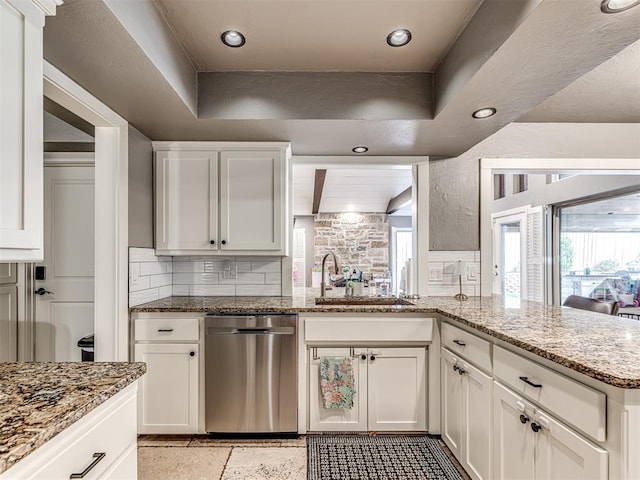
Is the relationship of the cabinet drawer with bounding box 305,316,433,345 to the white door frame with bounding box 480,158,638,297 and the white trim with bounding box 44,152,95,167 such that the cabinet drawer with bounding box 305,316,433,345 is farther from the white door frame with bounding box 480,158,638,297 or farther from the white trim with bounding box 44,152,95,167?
the white trim with bounding box 44,152,95,167

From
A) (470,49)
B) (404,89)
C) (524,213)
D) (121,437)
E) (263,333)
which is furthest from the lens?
(524,213)

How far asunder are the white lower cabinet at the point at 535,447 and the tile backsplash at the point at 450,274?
56.5 inches

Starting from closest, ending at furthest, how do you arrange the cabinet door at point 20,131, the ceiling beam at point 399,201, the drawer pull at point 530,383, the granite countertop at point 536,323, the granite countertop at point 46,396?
the granite countertop at point 46,396 < the cabinet door at point 20,131 < the granite countertop at point 536,323 < the drawer pull at point 530,383 < the ceiling beam at point 399,201

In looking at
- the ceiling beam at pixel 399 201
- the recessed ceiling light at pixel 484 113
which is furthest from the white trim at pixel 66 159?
the ceiling beam at pixel 399 201

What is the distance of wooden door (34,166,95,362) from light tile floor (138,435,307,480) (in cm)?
111

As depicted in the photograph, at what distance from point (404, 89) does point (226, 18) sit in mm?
1065

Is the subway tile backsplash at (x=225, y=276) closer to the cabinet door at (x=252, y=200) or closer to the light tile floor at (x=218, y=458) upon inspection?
the cabinet door at (x=252, y=200)

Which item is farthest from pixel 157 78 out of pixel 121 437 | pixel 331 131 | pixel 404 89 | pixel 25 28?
pixel 121 437

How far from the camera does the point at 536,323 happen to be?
1.88m

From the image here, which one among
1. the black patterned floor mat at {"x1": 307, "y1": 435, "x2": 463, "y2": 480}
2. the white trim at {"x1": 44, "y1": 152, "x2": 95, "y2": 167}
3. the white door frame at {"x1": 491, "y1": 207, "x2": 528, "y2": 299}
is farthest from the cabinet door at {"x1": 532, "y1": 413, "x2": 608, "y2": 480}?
the white door frame at {"x1": 491, "y1": 207, "x2": 528, "y2": 299}

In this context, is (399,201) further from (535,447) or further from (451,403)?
(535,447)

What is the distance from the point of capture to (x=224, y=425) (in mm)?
2512

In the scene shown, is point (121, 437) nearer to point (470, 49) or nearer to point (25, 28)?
point (25, 28)

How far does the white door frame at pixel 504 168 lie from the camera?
312 centimetres
